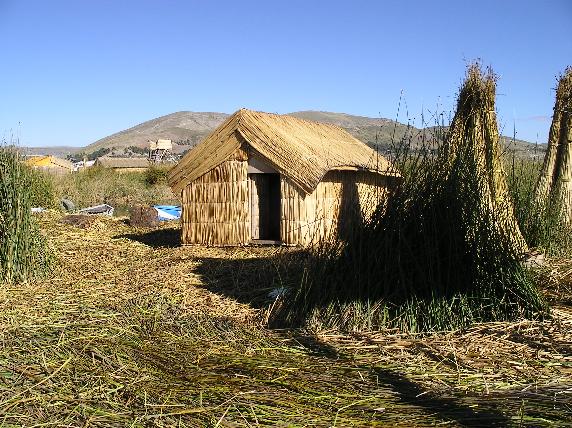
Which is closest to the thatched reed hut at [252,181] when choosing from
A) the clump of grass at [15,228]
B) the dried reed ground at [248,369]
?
the clump of grass at [15,228]

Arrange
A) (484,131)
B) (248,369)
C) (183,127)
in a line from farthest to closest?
(183,127)
(484,131)
(248,369)

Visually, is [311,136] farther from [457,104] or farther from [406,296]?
[406,296]

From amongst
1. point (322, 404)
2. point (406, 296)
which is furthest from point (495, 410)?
point (406, 296)

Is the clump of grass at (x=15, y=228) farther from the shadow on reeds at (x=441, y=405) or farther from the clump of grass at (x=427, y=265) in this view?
the shadow on reeds at (x=441, y=405)

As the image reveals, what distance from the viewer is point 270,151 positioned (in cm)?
1071

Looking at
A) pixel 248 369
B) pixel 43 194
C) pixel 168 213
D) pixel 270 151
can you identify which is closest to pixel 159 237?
pixel 270 151

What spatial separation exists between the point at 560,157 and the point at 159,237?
24.7 ft

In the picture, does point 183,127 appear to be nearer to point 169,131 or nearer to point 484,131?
point 169,131

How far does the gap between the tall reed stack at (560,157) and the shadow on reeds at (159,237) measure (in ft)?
20.8

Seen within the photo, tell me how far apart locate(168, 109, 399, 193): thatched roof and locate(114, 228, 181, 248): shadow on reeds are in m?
1.05

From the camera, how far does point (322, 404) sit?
3617mm

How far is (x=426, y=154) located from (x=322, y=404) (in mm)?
2881

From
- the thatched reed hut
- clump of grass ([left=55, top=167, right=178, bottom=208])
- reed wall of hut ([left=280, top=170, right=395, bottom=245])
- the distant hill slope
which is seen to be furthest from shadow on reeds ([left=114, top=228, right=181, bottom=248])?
the distant hill slope

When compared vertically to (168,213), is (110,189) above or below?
above
